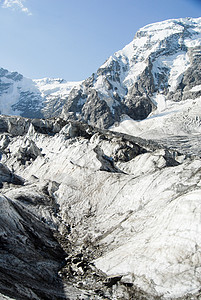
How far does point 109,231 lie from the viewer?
23.5 meters

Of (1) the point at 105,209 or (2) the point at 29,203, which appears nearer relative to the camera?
(1) the point at 105,209

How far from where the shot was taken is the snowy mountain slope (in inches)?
635

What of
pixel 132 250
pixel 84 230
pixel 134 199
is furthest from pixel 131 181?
pixel 132 250

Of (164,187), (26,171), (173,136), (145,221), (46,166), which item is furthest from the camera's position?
(173,136)

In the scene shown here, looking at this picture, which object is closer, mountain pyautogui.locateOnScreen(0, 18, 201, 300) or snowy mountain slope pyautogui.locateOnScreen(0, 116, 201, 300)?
mountain pyautogui.locateOnScreen(0, 18, 201, 300)

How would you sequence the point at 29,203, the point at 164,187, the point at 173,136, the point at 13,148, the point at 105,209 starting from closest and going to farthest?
1. the point at 164,187
2. the point at 105,209
3. the point at 29,203
4. the point at 13,148
5. the point at 173,136

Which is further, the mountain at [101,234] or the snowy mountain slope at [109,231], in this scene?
the snowy mountain slope at [109,231]

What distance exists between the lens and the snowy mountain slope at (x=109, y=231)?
53.0 feet

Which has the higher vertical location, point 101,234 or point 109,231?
point 109,231

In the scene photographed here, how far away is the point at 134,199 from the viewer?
85.0ft

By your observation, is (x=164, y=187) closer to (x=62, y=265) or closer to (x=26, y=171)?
(x=62, y=265)

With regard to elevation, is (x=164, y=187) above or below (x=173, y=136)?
above

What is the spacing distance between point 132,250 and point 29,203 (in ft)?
44.8

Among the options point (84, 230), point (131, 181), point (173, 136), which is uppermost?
point (131, 181)
